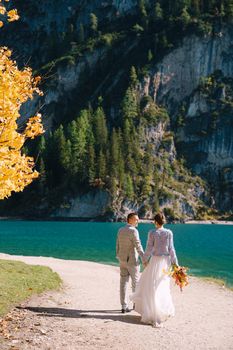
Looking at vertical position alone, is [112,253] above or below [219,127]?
below

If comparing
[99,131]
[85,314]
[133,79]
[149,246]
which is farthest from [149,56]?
[149,246]

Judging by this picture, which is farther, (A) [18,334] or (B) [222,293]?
(B) [222,293]

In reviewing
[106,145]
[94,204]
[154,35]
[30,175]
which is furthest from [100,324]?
[154,35]

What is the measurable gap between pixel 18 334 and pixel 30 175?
14.1ft

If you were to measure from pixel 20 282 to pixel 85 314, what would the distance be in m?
4.76

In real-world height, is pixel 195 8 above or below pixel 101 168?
above

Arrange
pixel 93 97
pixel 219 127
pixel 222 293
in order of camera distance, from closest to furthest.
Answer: pixel 222 293
pixel 219 127
pixel 93 97

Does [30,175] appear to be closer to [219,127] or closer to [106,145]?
[106,145]

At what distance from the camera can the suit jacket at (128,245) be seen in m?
15.3

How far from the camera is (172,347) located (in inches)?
466

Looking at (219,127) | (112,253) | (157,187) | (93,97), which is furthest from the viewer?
(93,97)

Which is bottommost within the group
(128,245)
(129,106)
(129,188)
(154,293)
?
(154,293)

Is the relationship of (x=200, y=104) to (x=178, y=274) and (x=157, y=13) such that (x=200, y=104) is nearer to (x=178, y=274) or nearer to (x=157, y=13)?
(x=157, y=13)

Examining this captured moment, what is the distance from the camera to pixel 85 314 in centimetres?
1541
